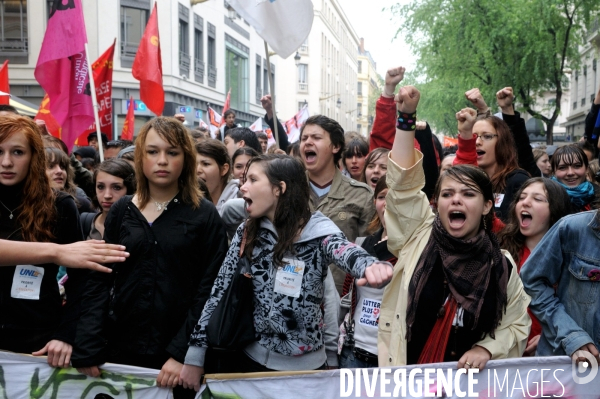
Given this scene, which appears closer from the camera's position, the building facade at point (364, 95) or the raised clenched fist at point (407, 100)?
the raised clenched fist at point (407, 100)

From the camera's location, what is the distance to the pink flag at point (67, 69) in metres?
7.91

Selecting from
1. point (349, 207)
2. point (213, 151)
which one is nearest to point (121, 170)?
point (213, 151)

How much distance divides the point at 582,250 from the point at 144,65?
24.3ft

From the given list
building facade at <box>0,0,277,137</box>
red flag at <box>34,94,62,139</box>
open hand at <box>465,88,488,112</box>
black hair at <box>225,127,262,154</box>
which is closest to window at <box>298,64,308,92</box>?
building facade at <box>0,0,277,137</box>

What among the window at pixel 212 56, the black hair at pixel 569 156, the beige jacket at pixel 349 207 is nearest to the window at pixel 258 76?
the window at pixel 212 56

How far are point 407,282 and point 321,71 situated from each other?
6115 centimetres

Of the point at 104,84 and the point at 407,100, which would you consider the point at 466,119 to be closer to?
the point at 407,100

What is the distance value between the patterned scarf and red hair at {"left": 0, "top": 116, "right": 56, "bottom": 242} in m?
1.86

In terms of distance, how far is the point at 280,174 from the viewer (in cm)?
338

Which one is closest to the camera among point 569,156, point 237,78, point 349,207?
point 349,207

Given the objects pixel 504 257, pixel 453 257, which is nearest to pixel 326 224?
pixel 453 257

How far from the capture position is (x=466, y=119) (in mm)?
4785

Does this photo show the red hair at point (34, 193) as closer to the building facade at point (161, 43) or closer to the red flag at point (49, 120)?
the red flag at point (49, 120)

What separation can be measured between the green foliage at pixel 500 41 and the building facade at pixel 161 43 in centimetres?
723
